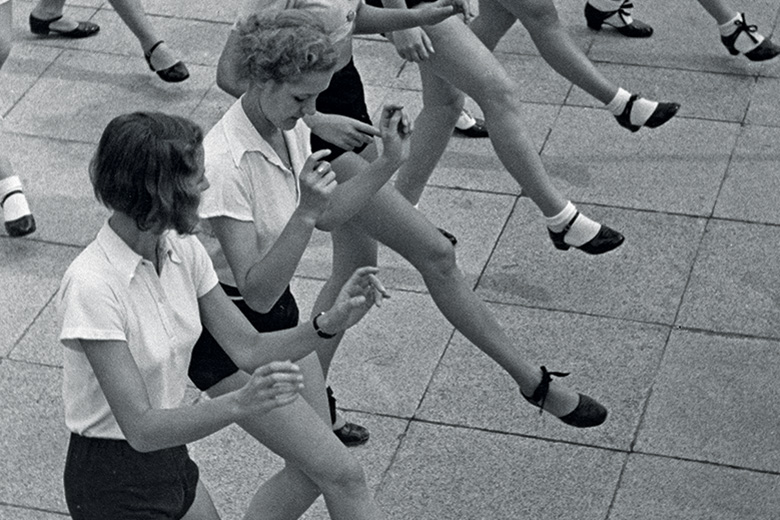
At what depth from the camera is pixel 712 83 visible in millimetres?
8383

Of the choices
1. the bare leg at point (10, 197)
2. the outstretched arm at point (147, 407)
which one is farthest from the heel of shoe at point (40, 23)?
the outstretched arm at point (147, 407)

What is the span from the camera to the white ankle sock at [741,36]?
331 inches

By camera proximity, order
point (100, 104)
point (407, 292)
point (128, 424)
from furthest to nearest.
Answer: point (100, 104) → point (407, 292) → point (128, 424)

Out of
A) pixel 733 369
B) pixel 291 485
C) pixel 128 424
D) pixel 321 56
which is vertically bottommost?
pixel 733 369

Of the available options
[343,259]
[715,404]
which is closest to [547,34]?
[343,259]

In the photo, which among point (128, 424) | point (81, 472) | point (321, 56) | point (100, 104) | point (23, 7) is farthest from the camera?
point (23, 7)

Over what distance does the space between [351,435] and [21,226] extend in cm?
217

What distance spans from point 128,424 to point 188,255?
22.2 inches

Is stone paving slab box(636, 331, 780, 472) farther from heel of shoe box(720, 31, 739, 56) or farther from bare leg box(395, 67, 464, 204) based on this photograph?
heel of shoe box(720, 31, 739, 56)

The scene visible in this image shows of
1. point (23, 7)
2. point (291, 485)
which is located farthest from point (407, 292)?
point (23, 7)

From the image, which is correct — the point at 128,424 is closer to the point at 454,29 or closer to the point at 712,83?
the point at 454,29

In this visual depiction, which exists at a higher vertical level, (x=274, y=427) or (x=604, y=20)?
(x=274, y=427)

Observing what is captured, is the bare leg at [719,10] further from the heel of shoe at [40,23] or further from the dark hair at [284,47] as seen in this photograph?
the dark hair at [284,47]

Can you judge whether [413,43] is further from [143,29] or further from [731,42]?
[731,42]
